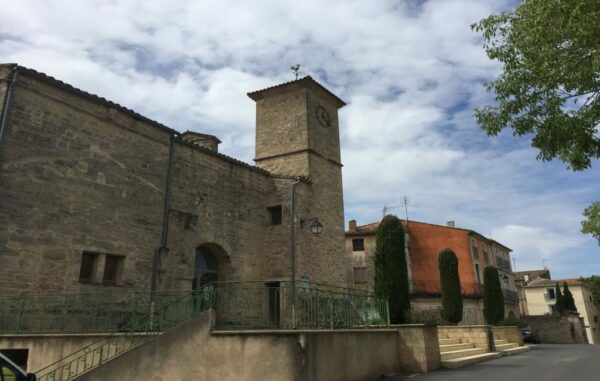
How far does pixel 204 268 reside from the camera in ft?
48.8

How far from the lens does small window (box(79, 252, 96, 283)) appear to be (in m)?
11.0

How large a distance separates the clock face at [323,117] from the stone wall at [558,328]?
74.4 ft

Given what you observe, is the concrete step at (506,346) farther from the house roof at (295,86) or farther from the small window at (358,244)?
the small window at (358,244)

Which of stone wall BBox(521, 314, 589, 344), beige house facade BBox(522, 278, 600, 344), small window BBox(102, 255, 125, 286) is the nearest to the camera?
small window BBox(102, 255, 125, 286)

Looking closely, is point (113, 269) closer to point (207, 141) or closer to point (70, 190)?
point (70, 190)

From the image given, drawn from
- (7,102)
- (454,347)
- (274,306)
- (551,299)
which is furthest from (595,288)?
(7,102)

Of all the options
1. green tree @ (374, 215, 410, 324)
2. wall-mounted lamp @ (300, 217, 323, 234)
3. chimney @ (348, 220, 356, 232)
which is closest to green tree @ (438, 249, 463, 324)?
wall-mounted lamp @ (300, 217, 323, 234)

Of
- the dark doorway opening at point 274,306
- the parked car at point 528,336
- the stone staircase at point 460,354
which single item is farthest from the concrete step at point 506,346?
the dark doorway opening at point 274,306

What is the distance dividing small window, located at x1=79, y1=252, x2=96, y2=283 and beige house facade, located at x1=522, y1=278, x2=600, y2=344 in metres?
54.7

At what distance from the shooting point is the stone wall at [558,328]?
31141 mm

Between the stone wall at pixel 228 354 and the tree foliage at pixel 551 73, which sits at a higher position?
the tree foliage at pixel 551 73

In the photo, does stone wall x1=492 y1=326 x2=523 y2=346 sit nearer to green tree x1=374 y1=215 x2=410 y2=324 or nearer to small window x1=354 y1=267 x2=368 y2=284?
green tree x1=374 y1=215 x2=410 y2=324

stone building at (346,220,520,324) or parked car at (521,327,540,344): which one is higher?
stone building at (346,220,520,324)

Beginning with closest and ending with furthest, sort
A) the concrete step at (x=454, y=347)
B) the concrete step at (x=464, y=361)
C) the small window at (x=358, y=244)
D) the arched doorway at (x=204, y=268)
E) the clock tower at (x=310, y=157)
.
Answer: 1. the concrete step at (x=464, y=361)
2. the concrete step at (x=454, y=347)
3. the arched doorway at (x=204, y=268)
4. the clock tower at (x=310, y=157)
5. the small window at (x=358, y=244)
